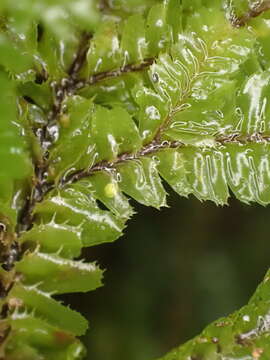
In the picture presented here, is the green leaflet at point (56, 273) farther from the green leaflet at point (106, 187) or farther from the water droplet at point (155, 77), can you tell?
the water droplet at point (155, 77)

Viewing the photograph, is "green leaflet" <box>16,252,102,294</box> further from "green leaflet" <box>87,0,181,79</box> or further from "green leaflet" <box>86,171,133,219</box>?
"green leaflet" <box>87,0,181,79</box>

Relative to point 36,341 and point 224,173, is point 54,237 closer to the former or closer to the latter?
point 36,341

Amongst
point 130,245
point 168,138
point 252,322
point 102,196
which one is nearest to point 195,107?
point 168,138

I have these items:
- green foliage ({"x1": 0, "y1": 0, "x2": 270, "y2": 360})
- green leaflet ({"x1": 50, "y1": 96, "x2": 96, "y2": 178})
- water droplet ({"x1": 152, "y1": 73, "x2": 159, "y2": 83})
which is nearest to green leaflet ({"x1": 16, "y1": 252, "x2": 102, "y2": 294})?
green foliage ({"x1": 0, "y1": 0, "x2": 270, "y2": 360})

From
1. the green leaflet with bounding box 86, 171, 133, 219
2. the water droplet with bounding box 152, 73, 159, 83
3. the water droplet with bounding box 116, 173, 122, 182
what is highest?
the water droplet with bounding box 152, 73, 159, 83

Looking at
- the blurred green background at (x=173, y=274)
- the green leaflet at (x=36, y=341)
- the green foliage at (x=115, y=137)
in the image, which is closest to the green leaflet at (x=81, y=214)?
the green foliage at (x=115, y=137)

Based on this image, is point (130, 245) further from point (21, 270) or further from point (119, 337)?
point (21, 270)
